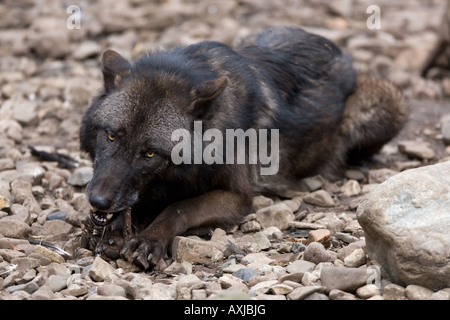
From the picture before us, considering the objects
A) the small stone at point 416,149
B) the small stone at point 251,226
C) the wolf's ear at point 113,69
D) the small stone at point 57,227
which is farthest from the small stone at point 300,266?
the small stone at point 416,149

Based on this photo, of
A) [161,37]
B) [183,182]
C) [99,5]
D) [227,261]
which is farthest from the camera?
[99,5]

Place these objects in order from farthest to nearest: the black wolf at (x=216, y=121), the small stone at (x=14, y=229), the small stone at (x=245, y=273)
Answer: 1. the small stone at (x=14, y=229)
2. the black wolf at (x=216, y=121)
3. the small stone at (x=245, y=273)

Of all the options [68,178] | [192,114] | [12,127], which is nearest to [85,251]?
[192,114]

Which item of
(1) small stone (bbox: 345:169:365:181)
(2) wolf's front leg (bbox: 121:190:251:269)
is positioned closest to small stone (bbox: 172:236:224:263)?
(2) wolf's front leg (bbox: 121:190:251:269)

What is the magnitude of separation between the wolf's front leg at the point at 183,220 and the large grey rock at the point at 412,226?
1558 mm

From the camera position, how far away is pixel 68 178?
6676 millimetres

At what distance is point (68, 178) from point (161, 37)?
4847 millimetres

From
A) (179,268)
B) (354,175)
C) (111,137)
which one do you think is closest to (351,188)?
(354,175)

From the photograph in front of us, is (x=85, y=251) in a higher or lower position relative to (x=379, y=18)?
lower

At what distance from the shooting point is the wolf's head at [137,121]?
16.1ft

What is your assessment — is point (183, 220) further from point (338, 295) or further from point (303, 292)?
point (338, 295)

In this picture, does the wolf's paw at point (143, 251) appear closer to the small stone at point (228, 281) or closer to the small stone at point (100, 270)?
the small stone at point (100, 270)
